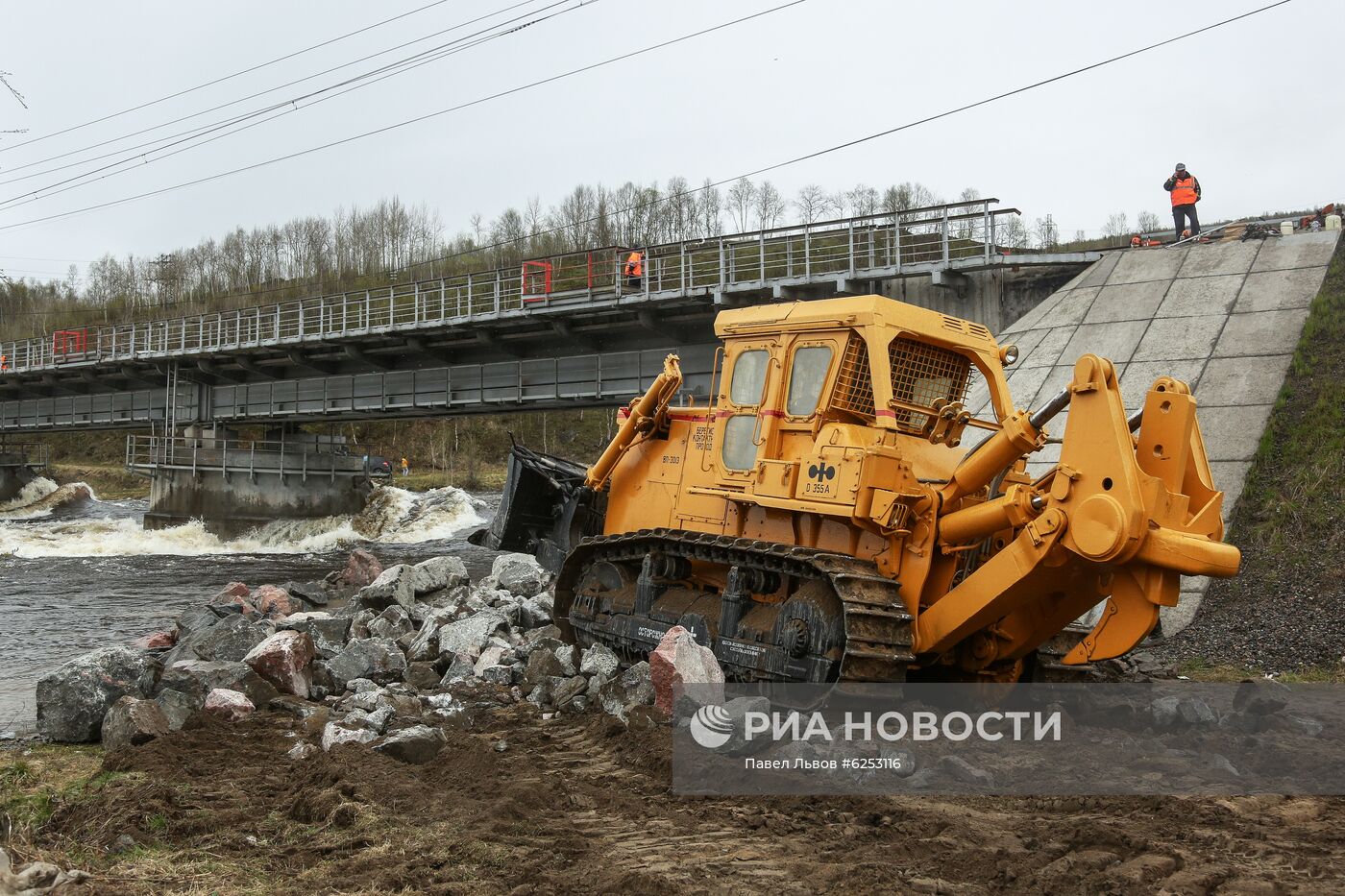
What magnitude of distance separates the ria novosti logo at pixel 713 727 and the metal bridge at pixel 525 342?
Result: 38.3 ft

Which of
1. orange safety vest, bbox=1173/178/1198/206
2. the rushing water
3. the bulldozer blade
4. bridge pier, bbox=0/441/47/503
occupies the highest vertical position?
orange safety vest, bbox=1173/178/1198/206

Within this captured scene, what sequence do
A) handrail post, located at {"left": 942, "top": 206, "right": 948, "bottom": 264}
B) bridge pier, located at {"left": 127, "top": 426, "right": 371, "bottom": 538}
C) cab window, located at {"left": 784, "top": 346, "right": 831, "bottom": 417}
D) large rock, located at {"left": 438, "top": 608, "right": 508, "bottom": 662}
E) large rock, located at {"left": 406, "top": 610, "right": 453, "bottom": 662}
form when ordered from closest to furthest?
cab window, located at {"left": 784, "top": 346, "right": 831, "bottom": 417} → large rock, located at {"left": 438, "top": 608, "right": 508, "bottom": 662} → large rock, located at {"left": 406, "top": 610, "right": 453, "bottom": 662} → handrail post, located at {"left": 942, "top": 206, "right": 948, "bottom": 264} → bridge pier, located at {"left": 127, "top": 426, "right": 371, "bottom": 538}

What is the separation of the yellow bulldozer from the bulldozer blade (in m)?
0.01

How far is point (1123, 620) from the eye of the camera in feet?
20.8

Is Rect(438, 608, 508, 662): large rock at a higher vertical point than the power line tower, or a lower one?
lower

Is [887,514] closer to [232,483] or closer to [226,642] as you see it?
[226,642]

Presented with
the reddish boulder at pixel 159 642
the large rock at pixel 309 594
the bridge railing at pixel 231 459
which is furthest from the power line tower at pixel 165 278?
the reddish boulder at pixel 159 642

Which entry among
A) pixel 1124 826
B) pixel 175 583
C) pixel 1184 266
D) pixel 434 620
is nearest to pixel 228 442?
pixel 175 583

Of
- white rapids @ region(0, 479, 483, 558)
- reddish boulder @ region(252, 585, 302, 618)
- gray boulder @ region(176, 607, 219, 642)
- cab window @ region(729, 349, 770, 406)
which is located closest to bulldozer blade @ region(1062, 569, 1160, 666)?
cab window @ region(729, 349, 770, 406)

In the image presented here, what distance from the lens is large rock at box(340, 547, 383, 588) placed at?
1844 cm

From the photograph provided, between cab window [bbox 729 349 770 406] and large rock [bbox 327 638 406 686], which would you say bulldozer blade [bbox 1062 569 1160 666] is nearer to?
cab window [bbox 729 349 770 406]

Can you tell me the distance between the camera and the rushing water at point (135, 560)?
14.7 meters

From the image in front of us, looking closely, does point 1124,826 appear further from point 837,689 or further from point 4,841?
point 4,841

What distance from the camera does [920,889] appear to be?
4.51 m
